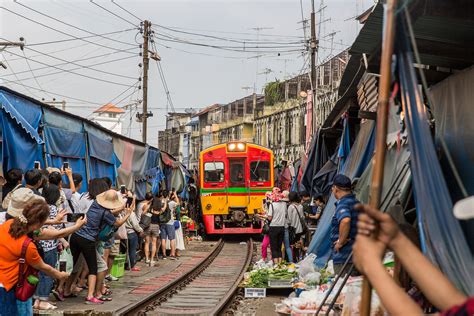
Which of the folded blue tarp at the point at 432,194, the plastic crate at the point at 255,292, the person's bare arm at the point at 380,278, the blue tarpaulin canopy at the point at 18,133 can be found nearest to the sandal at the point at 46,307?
the blue tarpaulin canopy at the point at 18,133

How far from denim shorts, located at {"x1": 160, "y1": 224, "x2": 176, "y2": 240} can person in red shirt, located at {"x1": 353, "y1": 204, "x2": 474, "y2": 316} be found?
47.4ft

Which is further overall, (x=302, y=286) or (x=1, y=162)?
(x=1, y=162)

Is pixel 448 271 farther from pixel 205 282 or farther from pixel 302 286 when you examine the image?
pixel 205 282

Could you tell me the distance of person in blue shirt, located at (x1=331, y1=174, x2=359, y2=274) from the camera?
6.68m

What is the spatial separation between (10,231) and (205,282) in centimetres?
849

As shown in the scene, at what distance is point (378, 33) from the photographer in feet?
19.5

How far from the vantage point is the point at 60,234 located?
19.2 feet

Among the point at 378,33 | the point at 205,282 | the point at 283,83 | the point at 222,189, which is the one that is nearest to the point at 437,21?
the point at 378,33

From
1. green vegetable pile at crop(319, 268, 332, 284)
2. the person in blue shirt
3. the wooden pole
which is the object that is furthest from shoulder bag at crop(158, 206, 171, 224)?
the wooden pole

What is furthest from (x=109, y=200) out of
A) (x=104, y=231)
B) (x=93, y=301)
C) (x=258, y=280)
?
(x=258, y=280)

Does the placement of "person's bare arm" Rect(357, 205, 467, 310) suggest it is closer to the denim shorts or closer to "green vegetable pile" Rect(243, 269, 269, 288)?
"green vegetable pile" Rect(243, 269, 269, 288)

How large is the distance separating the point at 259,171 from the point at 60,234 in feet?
56.4

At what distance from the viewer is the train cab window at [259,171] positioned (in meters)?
22.8

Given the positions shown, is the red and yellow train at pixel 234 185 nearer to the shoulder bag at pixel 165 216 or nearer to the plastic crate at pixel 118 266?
the shoulder bag at pixel 165 216
